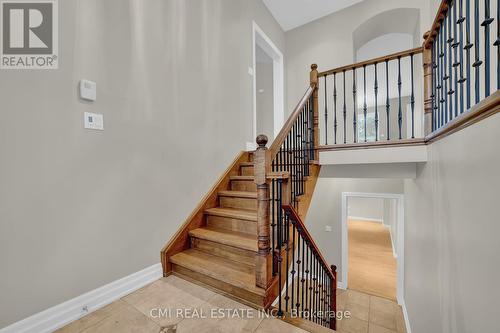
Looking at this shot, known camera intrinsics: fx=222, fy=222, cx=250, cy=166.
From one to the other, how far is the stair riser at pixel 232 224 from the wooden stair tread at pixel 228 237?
42 millimetres

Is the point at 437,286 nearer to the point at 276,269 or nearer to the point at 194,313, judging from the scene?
the point at 276,269

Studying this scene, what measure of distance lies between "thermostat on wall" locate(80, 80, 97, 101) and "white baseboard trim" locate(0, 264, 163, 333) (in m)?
1.34

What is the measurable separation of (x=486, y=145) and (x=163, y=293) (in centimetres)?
217

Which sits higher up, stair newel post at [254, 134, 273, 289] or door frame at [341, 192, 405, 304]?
stair newel post at [254, 134, 273, 289]

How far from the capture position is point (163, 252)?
201 cm

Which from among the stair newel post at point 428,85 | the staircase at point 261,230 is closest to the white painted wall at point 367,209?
the staircase at point 261,230

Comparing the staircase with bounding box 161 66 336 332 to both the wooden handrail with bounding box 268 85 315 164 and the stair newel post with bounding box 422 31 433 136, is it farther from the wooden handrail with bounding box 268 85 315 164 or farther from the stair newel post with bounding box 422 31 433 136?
the stair newel post with bounding box 422 31 433 136

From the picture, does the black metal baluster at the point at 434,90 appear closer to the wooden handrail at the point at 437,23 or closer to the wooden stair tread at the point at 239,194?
the wooden handrail at the point at 437,23

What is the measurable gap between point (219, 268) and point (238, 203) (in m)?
0.78

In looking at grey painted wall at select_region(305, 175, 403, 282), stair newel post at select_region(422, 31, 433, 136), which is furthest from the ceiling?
grey painted wall at select_region(305, 175, 403, 282)

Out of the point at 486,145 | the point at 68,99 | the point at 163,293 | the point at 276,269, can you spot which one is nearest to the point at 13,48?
the point at 68,99

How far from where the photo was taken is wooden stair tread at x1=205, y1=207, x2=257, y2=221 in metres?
2.13

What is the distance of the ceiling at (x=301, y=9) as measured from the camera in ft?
12.5

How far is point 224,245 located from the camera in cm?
206
